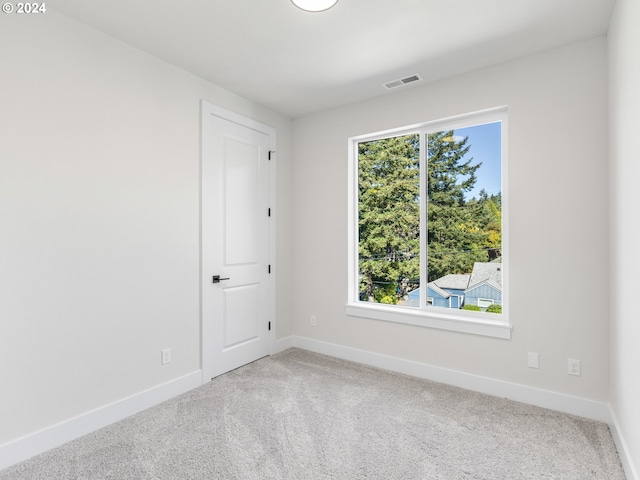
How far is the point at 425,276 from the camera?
316cm

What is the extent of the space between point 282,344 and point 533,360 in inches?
92.3

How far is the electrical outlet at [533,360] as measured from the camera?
2527 millimetres

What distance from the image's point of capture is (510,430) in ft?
7.21

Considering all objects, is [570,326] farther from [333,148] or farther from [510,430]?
[333,148]

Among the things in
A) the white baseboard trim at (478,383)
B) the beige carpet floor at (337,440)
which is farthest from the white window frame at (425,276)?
the beige carpet floor at (337,440)

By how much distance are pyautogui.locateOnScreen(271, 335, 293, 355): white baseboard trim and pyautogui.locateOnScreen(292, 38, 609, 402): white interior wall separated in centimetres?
124

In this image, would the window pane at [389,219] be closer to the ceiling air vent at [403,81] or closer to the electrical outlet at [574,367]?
the ceiling air vent at [403,81]

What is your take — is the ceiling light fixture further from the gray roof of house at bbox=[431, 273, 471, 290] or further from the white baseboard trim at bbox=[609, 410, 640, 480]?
the white baseboard trim at bbox=[609, 410, 640, 480]

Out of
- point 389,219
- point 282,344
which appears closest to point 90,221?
point 282,344

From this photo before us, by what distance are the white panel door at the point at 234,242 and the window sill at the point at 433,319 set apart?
993mm

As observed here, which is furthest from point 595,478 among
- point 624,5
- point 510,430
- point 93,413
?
point 93,413

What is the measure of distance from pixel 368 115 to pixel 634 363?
106 inches

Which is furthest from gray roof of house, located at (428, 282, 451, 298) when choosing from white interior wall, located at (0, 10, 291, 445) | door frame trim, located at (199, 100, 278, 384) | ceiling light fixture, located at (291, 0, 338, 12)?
ceiling light fixture, located at (291, 0, 338, 12)

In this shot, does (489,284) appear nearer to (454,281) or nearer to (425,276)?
(454,281)
